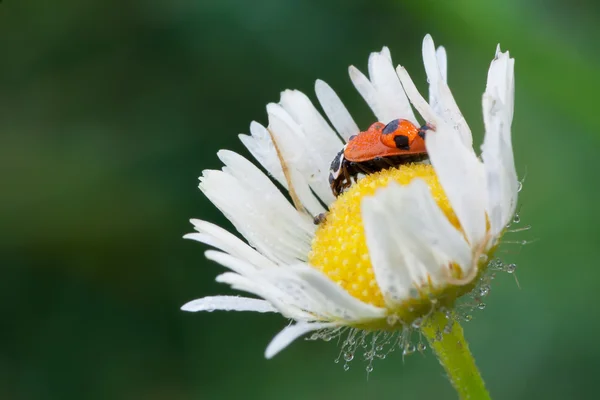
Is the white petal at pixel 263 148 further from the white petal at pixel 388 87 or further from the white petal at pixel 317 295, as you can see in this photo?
the white petal at pixel 317 295

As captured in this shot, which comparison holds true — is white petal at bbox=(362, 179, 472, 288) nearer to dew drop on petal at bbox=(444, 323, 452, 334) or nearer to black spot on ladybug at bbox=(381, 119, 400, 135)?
dew drop on petal at bbox=(444, 323, 452, 334)

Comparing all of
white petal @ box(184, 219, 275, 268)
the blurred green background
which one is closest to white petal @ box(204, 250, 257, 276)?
white petal @ box(184, 219, 275, 268)

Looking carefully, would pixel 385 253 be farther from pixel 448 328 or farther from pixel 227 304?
pixel 227 304

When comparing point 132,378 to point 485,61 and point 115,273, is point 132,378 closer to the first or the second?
point 115,273

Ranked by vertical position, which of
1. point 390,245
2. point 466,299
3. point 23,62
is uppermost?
point 23,62

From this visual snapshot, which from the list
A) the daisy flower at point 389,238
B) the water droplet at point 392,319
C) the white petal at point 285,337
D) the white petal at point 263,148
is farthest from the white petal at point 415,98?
the white petal at point 285,337

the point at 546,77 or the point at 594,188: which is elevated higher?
the point at 546,77

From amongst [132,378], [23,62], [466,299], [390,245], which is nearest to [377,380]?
[132,378]
